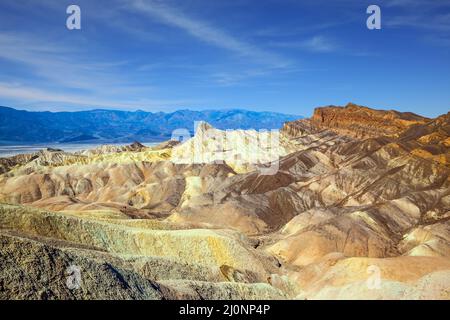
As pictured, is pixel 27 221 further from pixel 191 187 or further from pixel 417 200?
pixel 191 187

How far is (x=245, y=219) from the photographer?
7025 cm

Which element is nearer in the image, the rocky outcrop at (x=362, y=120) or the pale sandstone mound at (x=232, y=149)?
the pale sandstone mound at (x=232, y=149)

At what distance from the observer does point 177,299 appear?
27.0 metres

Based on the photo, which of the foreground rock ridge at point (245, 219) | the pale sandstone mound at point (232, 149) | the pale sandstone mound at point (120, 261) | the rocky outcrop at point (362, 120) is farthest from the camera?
the rocky outcrop at point (362, 120)

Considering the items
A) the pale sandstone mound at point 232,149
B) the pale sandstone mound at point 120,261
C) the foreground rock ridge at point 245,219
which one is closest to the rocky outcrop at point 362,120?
the foreground rock ridge at point 245,219

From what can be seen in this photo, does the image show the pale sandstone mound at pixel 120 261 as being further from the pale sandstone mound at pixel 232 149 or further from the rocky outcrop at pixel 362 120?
the rocky outcrop at pixel 362 120

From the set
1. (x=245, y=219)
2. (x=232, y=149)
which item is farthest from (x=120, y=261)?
(x=232, y=149)

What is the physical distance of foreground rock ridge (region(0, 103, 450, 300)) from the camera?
87.7 feet

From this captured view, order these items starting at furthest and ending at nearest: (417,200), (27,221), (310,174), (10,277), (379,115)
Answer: (379,115), (310,174), (417,200), (27,221), (10,277)

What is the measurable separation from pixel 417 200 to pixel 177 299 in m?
49.8

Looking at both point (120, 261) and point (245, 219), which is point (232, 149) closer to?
point (245, 219)

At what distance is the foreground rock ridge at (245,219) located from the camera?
87.7 feet
